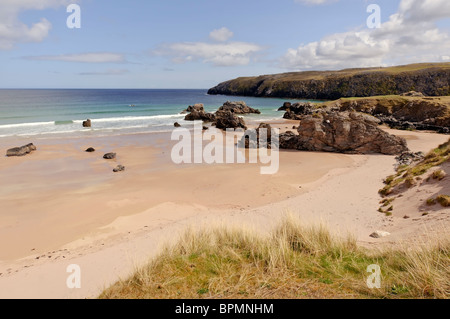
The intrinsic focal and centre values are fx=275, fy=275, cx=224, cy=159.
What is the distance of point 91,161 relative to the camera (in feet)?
71.1

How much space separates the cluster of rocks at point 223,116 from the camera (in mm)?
41656

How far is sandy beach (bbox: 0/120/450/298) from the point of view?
812 centimetres

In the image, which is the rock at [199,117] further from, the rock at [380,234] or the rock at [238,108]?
the rock at [380,234]

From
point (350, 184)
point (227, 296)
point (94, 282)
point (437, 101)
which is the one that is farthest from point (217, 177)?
point (437, 101)

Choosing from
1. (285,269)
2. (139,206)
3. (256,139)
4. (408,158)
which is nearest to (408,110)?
(408,158)

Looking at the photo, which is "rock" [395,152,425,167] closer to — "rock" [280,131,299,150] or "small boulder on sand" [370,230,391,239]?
"rock" [280,131,299,150]

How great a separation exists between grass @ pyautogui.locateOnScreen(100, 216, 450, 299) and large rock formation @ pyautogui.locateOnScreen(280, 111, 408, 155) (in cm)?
1902

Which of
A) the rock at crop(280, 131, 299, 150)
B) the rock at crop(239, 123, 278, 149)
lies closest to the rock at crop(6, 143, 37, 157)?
the rock at crop(239, 123, 278, 149)

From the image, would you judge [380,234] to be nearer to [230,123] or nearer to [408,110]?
[230,123]

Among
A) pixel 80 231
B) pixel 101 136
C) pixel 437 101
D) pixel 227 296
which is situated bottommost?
pixel 80 231

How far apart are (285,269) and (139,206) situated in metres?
8.79
